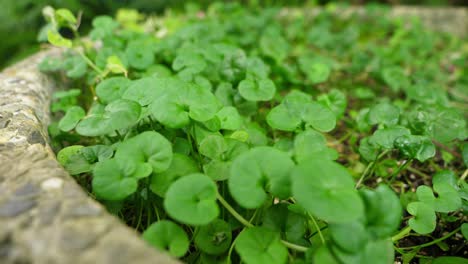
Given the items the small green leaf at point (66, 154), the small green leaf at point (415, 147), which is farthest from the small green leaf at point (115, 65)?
the small green leaf at point (415, 147)

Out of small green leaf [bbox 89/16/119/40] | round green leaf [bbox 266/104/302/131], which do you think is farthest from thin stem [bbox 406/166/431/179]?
small green leaf [bbox 89/16/119/40]

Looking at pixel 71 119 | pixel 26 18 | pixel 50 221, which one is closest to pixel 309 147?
pixel 50 221

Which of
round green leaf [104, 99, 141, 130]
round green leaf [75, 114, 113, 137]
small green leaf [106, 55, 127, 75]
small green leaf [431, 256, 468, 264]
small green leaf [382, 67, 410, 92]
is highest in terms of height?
round green leaf [104, 99, 141, 130]

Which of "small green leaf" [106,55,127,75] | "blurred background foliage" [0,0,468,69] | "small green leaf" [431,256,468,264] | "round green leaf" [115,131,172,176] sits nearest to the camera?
"round green leaf" [115,131,172,176]

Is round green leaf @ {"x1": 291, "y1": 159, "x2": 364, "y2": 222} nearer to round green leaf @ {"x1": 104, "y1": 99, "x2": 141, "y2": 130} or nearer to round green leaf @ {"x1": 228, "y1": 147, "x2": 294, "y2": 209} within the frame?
round green leaf @ {"x1": 228, "y1": 147, "x2": 294, "y2": 209}

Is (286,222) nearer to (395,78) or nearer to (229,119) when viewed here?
(229,119)

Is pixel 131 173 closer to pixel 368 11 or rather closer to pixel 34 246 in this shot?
pixel 34 246
